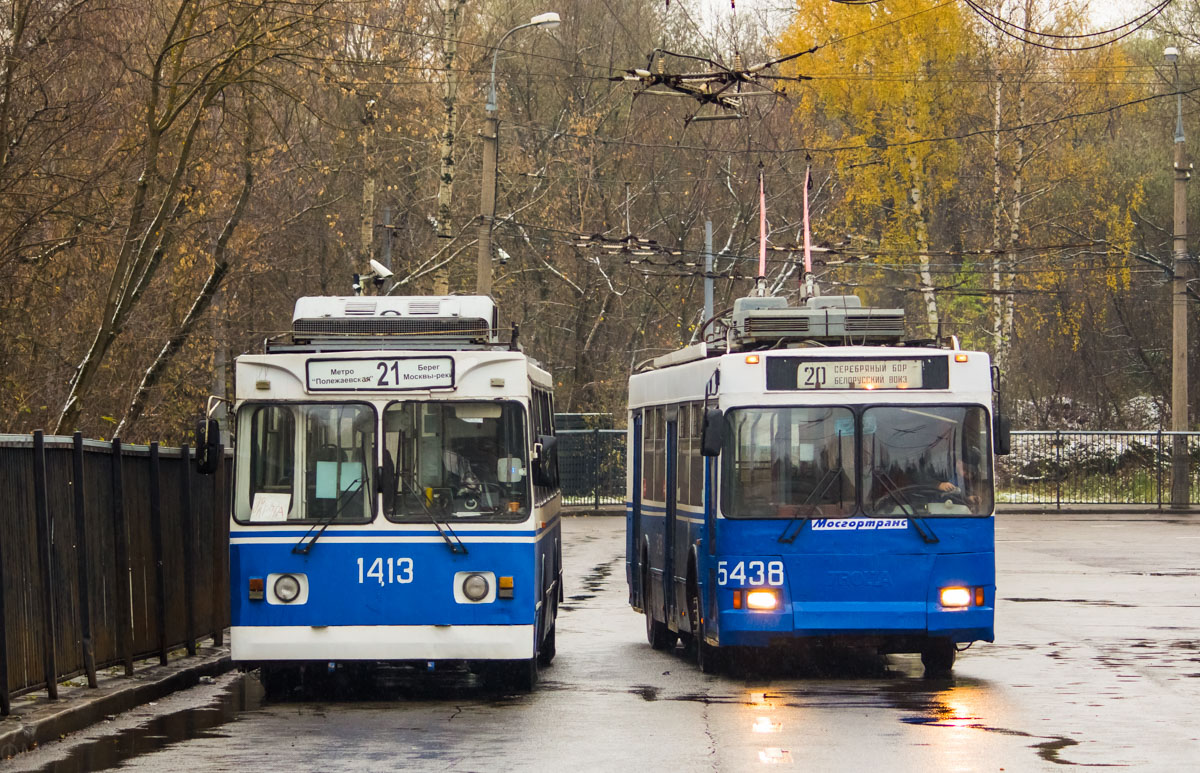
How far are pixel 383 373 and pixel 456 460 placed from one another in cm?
82

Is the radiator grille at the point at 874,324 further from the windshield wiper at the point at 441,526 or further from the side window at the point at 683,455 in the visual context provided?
the windshield wiper at the point at 441,526

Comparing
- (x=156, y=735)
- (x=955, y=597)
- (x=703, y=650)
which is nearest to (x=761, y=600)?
(x=703, y=650)

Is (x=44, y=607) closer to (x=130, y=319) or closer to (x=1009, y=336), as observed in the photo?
(x=130, y=319)

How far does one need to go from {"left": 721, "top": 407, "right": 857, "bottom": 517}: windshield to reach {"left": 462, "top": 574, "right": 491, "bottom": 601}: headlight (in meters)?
2.13

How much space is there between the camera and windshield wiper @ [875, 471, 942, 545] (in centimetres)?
1405

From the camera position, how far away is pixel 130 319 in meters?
23.7

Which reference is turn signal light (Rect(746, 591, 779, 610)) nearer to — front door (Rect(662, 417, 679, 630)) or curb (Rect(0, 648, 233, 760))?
front door (Rect(662, 417, 679, 630))

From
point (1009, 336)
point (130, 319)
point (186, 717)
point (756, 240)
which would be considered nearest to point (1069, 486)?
point (1009, 336)

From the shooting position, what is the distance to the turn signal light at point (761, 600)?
13953mm

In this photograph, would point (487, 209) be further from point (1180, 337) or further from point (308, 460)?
point (308, 460)

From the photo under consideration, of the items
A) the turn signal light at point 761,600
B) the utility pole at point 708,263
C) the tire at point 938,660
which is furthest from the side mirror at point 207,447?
the utility pole at point 708,263

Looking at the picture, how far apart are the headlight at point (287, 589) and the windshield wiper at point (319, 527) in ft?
0.69

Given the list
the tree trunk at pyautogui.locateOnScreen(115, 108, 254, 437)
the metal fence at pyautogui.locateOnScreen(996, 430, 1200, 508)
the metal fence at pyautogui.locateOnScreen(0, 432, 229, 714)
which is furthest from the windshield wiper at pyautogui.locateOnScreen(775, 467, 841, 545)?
the metal fence at pyautogui.locateOnScreen(996, 430, 1200, 508)

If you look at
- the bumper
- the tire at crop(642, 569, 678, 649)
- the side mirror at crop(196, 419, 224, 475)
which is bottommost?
the tire at crop(642, 569, 678, 649)
